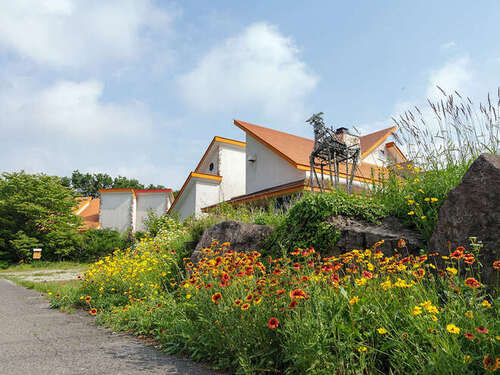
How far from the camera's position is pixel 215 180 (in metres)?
18.6

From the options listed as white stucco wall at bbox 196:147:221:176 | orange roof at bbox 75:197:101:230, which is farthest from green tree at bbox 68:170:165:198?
white stucco wall at bbox 196:147:221:176

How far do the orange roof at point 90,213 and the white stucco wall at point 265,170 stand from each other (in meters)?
16.1

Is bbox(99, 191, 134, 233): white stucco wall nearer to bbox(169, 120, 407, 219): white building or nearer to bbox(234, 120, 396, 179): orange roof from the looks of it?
bbox(169, 120, 407, 219): white building

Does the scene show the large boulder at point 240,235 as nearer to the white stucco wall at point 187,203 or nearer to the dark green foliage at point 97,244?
the white stucco wall at point 187,203

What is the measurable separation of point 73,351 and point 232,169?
16264 mm

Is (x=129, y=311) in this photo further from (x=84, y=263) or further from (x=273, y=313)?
(x=84, y=263)

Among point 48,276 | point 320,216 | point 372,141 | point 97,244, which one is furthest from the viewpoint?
point 97,244

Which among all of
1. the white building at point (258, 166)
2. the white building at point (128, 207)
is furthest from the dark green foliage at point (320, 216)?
the white building at point (128, 207)

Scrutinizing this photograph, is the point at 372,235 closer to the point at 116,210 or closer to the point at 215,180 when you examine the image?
the point at 215,180

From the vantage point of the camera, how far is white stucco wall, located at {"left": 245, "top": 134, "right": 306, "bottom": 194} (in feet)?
44.9

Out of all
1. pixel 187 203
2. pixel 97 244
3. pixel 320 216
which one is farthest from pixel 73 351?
pixel 97 244

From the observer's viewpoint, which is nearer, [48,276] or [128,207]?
[48,276]

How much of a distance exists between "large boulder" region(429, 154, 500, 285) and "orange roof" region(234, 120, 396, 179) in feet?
30.0

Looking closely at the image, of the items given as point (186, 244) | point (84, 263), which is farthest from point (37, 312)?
point (84, 263)
